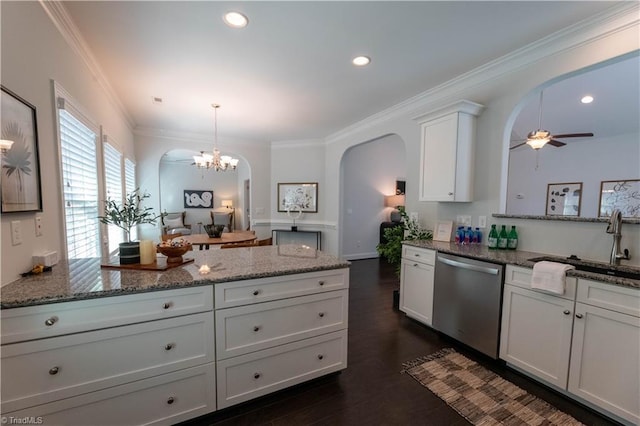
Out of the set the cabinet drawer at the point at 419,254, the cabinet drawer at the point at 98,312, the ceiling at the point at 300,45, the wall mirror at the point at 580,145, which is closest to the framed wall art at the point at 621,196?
the wall mirror at the point at 580,145

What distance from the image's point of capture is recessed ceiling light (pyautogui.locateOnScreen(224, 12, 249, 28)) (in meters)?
1.94

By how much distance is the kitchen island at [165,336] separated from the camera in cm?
124

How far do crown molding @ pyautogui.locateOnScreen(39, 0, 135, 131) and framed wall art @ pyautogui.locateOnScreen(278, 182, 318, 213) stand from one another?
352 cm

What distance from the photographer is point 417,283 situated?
290cm

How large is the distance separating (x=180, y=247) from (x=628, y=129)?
724 centimetres

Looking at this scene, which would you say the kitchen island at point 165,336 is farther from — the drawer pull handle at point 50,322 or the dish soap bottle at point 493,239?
the dish soap bottle at point 493,239

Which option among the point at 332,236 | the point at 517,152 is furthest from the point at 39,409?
the point at 517,152

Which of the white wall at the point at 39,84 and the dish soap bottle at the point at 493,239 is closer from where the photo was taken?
the white wall at the point at 39,84

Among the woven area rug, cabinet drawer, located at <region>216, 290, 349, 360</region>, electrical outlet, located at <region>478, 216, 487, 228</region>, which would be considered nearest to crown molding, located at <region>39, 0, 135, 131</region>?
cabinet drawer, located at <region>216, 290, 349, 360</region>

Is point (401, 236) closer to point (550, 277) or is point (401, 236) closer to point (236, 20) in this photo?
point (550, 277)

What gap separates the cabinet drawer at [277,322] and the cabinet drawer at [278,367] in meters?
0.06


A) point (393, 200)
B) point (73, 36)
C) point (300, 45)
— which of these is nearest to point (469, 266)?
point (300, 45)

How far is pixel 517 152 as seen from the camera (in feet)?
20.9

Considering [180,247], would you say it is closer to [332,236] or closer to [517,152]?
[332,236]
